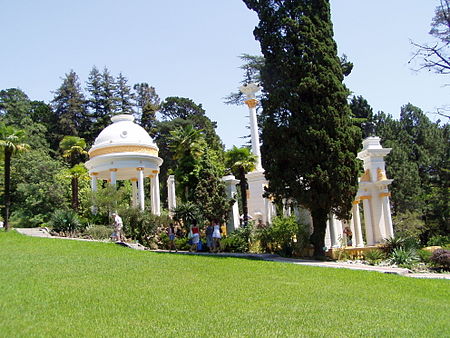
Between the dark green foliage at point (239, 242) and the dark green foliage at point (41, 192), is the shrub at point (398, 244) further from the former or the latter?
the dark green foliage at point (41, 192)

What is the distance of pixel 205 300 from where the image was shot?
10336mm

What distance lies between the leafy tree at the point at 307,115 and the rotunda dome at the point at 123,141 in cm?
1375

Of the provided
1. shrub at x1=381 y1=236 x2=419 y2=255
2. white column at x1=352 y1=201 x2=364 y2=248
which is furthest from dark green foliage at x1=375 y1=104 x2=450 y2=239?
shrub at x1=381 y1=236 x2=419 y2=255

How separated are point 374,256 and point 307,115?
6.98 meters

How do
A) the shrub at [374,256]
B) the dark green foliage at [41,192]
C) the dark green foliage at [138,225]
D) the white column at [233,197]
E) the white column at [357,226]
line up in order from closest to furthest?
the shrub at [374,256] < the dark green foliage at [138,225] < the white column at [233,197] < the white column at [357,226] < the dark green foliage at [41,192]

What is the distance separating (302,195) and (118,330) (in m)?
14.3

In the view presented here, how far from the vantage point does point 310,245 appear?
22781 millimetres

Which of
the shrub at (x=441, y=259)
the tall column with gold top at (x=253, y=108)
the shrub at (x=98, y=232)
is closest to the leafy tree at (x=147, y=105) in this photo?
the tall column with gold top at (x=253, y=108)

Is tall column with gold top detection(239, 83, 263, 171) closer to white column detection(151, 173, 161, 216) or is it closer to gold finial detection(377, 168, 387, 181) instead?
white column detection(151, 173, 161, 216)

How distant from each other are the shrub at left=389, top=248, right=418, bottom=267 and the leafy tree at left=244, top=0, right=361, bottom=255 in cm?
260

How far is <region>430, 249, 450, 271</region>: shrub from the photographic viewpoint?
19.2 meters

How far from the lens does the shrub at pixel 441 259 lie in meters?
19.2

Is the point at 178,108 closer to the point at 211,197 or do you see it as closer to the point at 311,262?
the point at 211,197

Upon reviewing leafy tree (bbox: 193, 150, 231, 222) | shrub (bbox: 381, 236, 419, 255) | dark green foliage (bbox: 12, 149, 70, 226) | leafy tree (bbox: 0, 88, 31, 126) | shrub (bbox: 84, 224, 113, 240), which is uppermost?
leafy tree (bbox: 0, 88, 31, 126)
